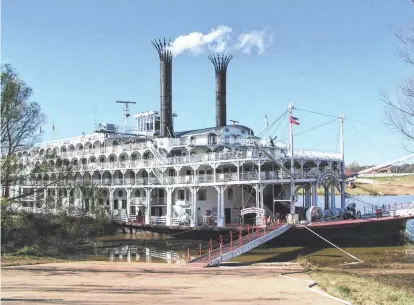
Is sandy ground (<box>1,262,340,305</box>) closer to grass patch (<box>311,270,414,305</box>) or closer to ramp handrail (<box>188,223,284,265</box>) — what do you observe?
grass patch (<box>311,270,414,305</box>)

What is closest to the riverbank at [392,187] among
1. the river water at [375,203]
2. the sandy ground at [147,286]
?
the river water at [375,203]

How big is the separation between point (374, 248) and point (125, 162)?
Answer: 25.6 meters

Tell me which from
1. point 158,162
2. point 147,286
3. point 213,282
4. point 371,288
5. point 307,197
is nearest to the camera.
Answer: point 371,288

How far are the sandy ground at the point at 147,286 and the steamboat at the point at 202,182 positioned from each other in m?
9.75

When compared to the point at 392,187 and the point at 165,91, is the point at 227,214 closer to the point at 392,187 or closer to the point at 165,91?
the point at 165,91

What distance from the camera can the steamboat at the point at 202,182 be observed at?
31.5 metres

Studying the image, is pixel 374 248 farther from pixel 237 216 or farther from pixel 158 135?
pixel 158 135

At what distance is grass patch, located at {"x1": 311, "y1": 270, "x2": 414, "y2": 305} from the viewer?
1315cm

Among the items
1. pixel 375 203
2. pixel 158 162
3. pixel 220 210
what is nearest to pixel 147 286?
pixel 220 210

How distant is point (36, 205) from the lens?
2908cm

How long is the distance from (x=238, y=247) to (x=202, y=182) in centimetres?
1195

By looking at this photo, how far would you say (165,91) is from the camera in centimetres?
5034

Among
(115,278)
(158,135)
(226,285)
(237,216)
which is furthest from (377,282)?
(158,135)

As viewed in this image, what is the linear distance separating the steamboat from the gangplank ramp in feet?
4.86
